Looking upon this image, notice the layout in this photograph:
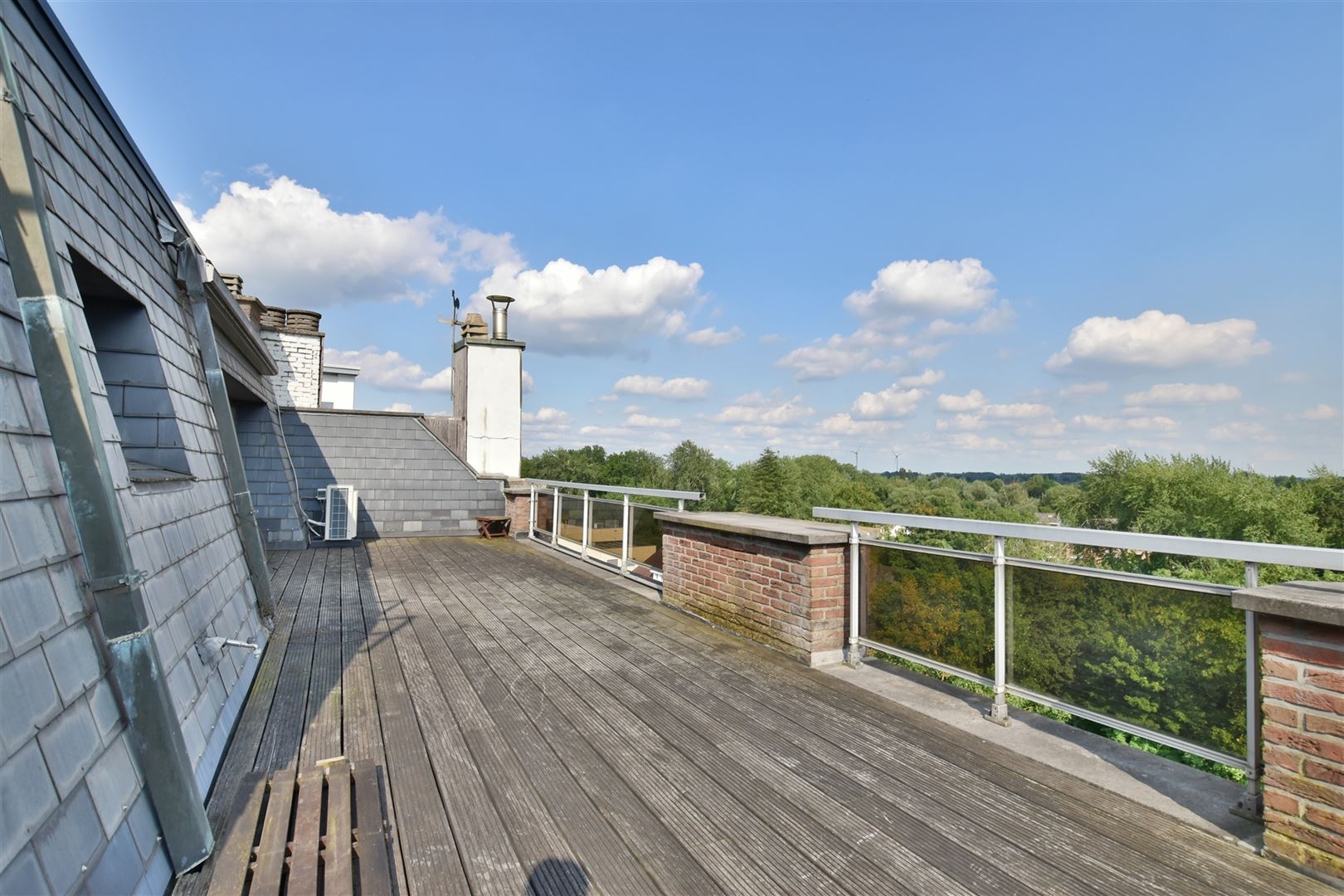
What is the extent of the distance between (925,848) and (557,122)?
10772 mm

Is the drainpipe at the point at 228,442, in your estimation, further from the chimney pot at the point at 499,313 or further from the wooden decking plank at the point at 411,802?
the chimney pot at the point at 499,313

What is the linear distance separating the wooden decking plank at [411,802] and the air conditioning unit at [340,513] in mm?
6919

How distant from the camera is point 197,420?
4.07 m

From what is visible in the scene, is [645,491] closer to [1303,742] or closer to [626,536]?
[626,536]

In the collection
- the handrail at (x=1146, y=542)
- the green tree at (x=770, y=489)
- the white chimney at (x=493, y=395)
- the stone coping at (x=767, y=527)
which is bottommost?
the green tree at (x=770, y=489)

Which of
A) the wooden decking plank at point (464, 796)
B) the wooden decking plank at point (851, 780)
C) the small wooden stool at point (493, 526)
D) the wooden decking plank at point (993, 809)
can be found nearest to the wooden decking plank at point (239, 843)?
the wooden decking plank at point (464, 796)

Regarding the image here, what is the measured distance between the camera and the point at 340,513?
393 inches

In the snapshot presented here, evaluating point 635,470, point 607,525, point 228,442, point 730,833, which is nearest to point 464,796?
point 730,833

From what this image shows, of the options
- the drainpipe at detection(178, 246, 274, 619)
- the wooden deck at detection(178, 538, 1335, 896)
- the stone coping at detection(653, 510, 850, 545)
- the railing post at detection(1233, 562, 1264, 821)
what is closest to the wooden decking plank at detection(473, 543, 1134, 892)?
the wooden deck at detection(178, 538, 1335, 896)

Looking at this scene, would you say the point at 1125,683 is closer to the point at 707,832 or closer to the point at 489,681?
the point at 707,832

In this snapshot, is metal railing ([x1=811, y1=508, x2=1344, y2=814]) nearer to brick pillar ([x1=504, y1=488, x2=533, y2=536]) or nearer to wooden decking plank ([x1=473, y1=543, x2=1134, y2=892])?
wooden decking plank ([x1=473, y1=543, x2=1134, y2=892])

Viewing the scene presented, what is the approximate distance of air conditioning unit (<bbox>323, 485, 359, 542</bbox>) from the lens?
9875 millimetres

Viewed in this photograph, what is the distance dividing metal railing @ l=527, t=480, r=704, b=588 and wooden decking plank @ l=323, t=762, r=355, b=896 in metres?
3.22

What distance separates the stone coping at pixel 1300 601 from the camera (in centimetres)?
177
